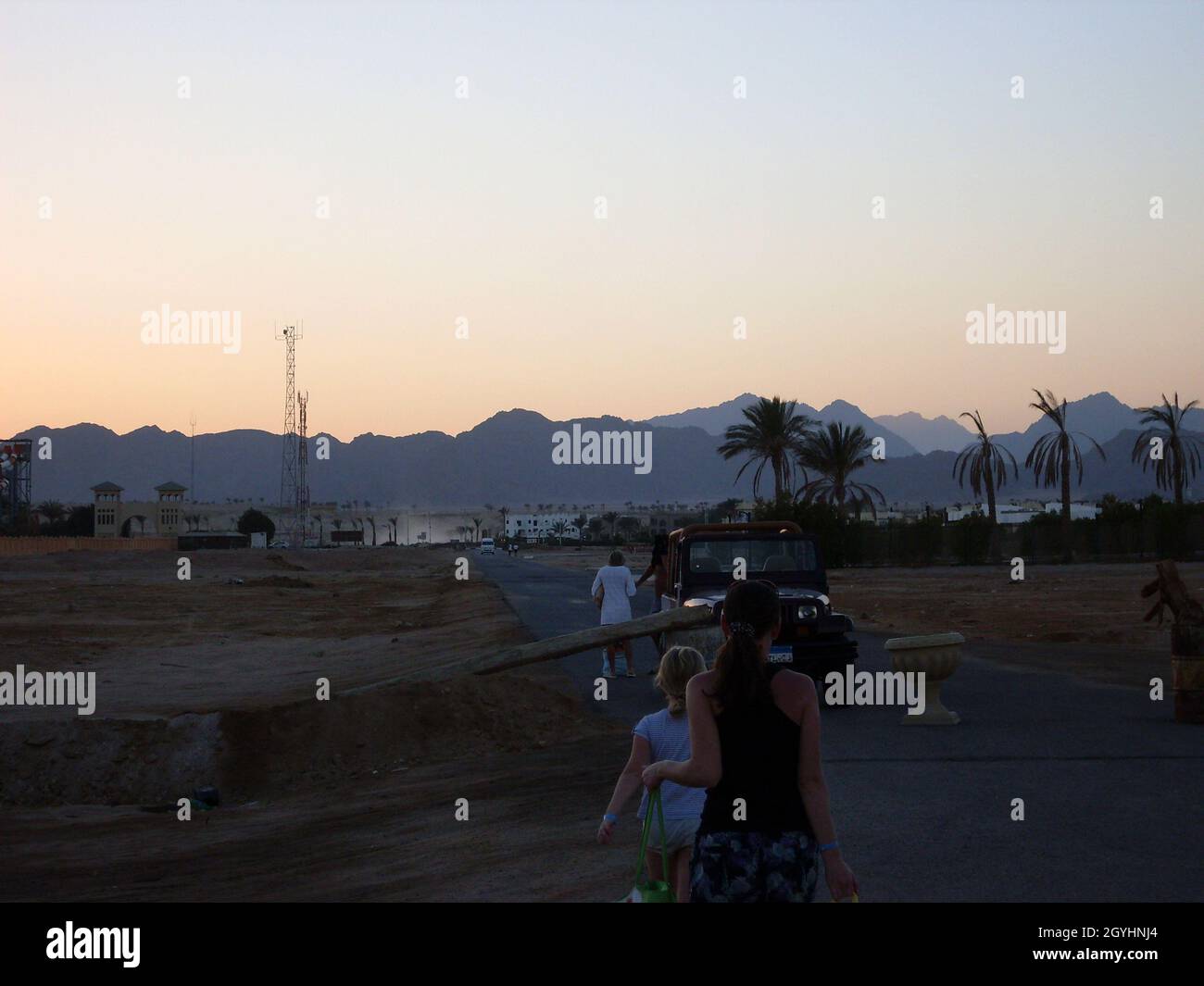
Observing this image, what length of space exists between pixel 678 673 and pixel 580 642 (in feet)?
38.1

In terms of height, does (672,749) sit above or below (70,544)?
above

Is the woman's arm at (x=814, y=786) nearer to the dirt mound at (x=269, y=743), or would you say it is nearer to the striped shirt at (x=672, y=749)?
the striped shirt at (x=672, y=749)

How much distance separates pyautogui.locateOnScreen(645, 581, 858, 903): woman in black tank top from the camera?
457cm

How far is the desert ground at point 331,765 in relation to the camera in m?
9.35

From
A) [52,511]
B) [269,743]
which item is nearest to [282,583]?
[269,743]

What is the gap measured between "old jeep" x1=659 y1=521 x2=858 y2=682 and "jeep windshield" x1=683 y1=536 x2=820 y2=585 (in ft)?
0.04

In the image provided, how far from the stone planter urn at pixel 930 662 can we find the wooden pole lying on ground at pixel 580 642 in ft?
8.18

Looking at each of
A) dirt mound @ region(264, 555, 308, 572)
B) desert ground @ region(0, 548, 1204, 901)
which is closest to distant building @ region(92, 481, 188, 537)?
dirt mound @ region(264, 555, 308, 572)

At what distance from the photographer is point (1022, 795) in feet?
33.2

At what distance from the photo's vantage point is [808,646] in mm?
15656

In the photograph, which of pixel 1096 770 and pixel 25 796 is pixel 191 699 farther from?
pixel 1096 770

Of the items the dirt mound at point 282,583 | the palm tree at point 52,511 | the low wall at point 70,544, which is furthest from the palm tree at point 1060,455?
the palm tree at point 52,511

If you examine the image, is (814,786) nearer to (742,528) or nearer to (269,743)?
(269,743)
